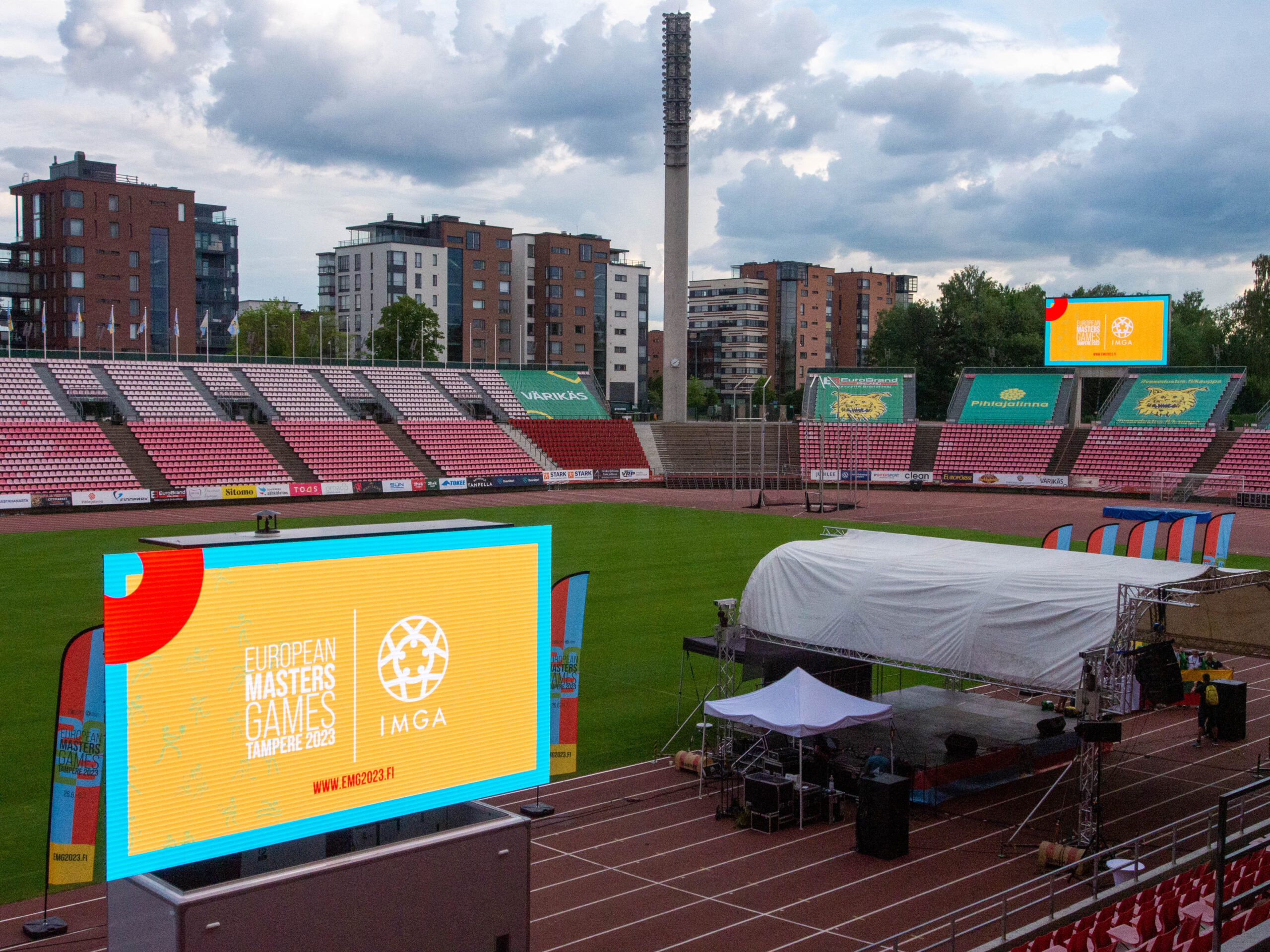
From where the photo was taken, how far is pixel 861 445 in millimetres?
76938

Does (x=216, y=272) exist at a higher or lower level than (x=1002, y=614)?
higher

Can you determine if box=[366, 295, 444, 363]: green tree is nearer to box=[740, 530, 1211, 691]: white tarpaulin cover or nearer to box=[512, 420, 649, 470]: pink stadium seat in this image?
box=[512, 420, 649, 470]: pink stadium seat

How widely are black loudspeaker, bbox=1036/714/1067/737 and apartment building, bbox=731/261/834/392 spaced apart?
424 feet

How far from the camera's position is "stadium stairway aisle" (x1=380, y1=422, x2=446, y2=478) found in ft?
215

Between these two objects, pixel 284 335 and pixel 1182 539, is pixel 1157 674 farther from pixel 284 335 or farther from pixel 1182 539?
pixel 284 335

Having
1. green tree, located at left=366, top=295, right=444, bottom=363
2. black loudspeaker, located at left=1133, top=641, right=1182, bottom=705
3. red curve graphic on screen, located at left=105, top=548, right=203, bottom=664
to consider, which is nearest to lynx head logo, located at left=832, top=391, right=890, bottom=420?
green tree, located at left=366, top=295, right=444, bottom=363

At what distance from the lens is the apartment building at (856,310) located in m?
162

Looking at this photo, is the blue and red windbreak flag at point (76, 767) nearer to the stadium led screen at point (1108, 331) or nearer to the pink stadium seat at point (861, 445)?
the pink stadium seat at point (861, 445)

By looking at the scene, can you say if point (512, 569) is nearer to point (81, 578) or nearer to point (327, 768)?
point (327, 768)

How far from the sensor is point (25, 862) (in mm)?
14055

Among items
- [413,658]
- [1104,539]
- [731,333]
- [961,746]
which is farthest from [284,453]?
[731,333]

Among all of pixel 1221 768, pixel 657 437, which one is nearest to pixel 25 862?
pixel 1221 768

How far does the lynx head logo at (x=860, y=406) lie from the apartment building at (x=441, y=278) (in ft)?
141

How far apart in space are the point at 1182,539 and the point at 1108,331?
154 feet
